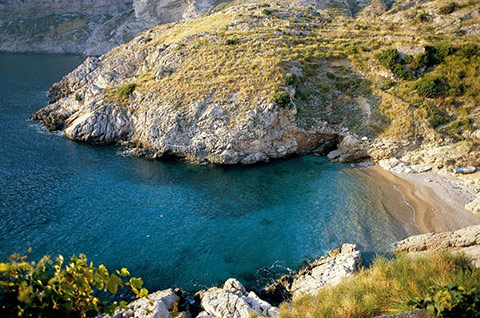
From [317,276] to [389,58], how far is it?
35504 mm

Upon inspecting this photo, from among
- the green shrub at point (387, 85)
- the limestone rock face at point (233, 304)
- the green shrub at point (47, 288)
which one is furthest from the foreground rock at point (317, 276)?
the green shrub at point (387, 85)

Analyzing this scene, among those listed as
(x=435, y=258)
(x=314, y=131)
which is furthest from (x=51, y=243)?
(x=314, y=131)

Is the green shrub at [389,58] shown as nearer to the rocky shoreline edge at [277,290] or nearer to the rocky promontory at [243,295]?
the rocky shoreline edge at [277,290]

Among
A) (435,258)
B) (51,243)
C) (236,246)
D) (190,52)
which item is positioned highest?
(190,52)

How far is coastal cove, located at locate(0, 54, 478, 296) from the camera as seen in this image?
22875mm

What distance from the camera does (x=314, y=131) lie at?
39406 mm

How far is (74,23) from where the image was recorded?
150 m

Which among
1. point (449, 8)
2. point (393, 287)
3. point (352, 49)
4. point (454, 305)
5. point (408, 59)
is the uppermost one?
point (449, 8)

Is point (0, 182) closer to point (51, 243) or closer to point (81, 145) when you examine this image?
point (81, 145)

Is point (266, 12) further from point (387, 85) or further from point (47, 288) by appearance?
point (47, 288)

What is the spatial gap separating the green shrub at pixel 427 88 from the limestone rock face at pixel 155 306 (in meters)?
37.2

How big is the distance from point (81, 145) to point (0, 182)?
11.5 m

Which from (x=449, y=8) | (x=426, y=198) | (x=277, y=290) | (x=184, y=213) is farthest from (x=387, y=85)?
(x=277, y=290)

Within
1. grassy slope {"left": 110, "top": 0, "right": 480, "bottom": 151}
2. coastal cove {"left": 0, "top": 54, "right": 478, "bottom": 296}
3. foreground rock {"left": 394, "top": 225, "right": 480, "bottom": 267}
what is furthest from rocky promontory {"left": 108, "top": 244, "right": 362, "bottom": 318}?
grassy slope {"left": 110, "top": 0, "right": 480, "bottom": 151}
